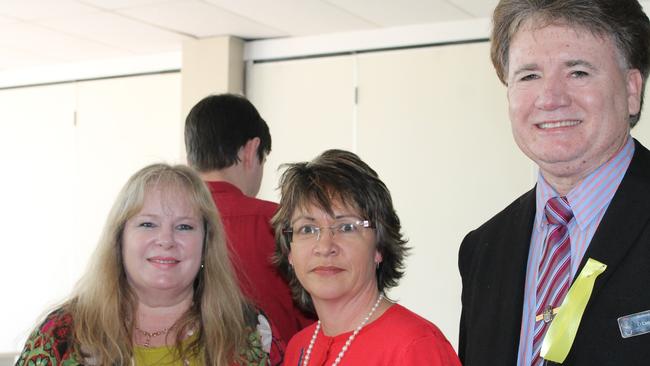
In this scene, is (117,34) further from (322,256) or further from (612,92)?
(612,92)

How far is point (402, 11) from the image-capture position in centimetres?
501

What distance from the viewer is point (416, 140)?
18.0ft

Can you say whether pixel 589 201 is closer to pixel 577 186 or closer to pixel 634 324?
pixel 577 186

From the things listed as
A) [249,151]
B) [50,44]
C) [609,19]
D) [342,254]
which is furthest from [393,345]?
[50,44]

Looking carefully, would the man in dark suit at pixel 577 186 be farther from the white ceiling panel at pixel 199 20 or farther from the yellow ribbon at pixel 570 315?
the white ceiling panel at pixel 199 20

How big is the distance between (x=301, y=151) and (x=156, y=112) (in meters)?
1.40

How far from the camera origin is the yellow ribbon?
1.39 metres

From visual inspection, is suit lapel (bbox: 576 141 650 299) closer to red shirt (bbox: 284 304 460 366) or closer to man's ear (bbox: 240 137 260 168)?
red shirt (bbox: 284 304 460 366)

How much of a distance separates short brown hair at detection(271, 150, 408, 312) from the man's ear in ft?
2.61

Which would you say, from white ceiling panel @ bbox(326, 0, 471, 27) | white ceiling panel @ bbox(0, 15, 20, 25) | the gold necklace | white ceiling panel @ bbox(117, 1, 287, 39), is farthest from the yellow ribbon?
white ceiling panel @ bbox(0, 15, 20, 25)

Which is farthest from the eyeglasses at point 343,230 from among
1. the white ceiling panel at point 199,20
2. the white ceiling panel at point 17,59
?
the white ceiling panel at point 17,59

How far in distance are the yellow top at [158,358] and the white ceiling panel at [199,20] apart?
3.19 meters

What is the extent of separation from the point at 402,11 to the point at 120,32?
2052 mm

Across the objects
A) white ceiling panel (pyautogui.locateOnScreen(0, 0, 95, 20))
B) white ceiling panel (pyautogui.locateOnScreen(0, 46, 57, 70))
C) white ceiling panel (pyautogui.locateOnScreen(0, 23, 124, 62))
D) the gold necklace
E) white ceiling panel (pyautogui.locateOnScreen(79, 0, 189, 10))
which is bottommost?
the gold necklace
